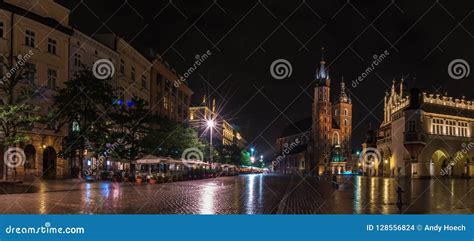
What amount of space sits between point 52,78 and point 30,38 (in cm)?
433

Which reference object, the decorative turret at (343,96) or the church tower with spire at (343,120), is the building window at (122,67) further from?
the decorative turret at (343,96)

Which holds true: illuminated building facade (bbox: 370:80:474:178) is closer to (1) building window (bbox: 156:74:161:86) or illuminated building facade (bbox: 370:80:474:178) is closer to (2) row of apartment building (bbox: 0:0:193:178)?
(1) building window (bbox: 156:74:161:86)

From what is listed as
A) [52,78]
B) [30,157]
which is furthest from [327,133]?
[30,157]

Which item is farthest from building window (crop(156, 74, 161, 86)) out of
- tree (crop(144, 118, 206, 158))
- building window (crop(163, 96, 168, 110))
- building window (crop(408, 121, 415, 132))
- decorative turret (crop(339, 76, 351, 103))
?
decorative turret (crop(339, 76, 351, 103))

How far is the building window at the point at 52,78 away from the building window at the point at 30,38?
3105 mm

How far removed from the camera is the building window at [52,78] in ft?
149

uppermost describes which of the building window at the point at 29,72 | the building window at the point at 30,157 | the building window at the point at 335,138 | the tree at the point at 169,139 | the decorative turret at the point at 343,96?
the decorative turret at the point at 343,96

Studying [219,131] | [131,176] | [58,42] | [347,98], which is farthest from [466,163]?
[347,98]

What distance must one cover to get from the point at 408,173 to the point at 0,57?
61.2 metres

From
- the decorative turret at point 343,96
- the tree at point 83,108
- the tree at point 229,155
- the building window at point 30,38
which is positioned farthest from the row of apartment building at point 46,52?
the decorative turret at point 343,96

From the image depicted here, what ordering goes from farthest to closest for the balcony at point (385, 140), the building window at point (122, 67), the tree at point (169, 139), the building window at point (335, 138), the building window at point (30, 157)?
the building window at point (335, 138)
the balcony at point (385, 140)
the building window at point (122, 67)
the tree at point (169, 139)
the building window at point (30, 157)

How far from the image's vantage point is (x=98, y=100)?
126 ft

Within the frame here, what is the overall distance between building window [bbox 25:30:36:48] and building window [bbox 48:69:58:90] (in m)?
3.11
